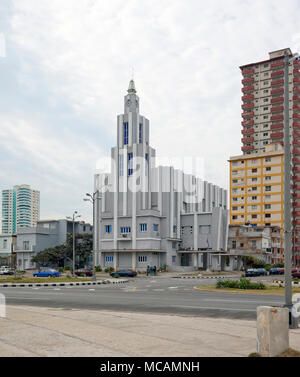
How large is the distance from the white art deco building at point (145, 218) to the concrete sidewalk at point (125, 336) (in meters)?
62.1

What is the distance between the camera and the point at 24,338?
33.2 ft

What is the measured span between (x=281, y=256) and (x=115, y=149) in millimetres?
41243

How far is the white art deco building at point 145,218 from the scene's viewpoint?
77.3m

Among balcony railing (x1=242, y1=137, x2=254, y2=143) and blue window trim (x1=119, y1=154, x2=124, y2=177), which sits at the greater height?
balcony railing (x1=242, y1=137, x2=254, y2=143)

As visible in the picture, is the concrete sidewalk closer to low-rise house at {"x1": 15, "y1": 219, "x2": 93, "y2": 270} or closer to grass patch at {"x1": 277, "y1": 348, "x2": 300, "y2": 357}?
grass patch at {"x1": 277, "y1": 348, "x2": 300, "y2": 357}

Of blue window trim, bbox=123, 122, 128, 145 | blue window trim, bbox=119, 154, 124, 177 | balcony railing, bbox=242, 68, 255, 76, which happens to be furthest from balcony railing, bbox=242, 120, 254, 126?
blue window trim, bbox=119, 154, 124, 177

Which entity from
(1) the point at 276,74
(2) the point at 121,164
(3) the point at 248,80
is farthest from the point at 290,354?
(3) the point at 248,80

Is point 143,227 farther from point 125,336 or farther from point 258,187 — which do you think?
point 125,336

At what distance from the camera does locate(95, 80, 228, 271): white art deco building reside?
7731 centimetres

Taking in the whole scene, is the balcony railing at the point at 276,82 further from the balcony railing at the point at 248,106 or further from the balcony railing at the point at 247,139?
the balcony railing at the point at 247,139

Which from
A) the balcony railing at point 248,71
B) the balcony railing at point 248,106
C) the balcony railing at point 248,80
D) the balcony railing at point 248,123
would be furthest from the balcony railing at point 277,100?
the balcony railing at point 248,71

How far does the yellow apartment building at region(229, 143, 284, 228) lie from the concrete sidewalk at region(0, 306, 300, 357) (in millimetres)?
89392

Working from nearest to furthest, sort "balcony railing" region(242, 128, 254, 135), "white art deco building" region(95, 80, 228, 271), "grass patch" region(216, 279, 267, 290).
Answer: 1. "grass patch" region(216, 279, 267, 290)
2. "white art deco building" region(95, 80, 228, 271)
3. "balcony railing" region(242, 128, 254, 135)
